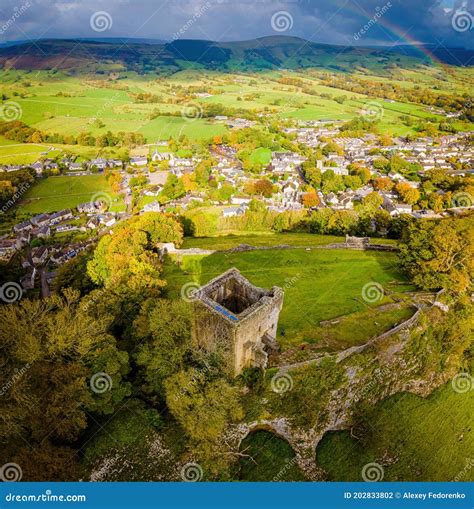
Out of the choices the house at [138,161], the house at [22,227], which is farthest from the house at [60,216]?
the house at [138,161]

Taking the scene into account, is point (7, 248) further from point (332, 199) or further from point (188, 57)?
point (188, 57)

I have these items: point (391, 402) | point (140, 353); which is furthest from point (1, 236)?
point (391, 402)

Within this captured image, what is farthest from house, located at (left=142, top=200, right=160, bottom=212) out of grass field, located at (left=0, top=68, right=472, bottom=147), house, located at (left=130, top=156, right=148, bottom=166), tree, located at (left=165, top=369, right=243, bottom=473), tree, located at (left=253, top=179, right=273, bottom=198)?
tree, located at (left=165, top=369, right=243, bottom=473)

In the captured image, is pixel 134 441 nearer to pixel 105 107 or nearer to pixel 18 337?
pixel 18 337

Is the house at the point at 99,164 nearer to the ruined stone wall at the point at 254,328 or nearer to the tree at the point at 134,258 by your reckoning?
the tree at the point at 134,258

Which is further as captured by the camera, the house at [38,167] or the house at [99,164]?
the house at [99,164]

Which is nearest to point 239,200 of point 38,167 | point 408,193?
point 408,193
